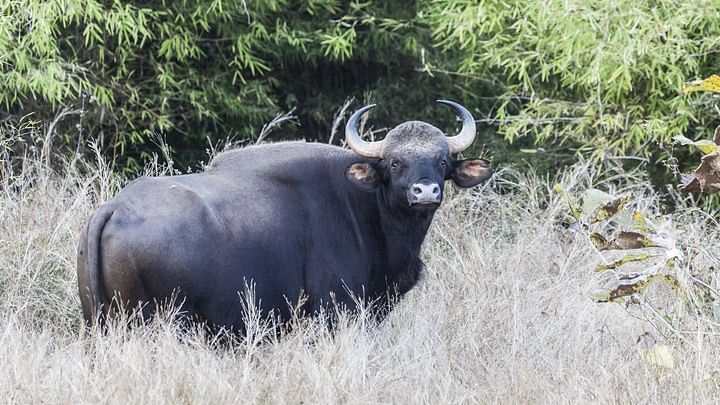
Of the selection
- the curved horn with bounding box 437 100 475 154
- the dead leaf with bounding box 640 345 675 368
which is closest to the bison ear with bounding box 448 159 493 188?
the curved horn with bounding box 437 100 475 154

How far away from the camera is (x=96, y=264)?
20.5ft

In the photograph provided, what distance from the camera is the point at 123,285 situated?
6238 mm

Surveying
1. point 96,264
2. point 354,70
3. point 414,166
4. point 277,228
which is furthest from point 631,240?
point 354,70

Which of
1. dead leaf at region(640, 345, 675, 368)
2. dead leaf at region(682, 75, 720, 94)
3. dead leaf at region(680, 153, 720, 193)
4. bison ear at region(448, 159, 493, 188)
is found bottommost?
dead leaf at region(640, 345, 675, 368)

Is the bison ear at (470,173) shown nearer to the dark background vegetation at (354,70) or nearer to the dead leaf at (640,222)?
the dead leaf at (640,222)

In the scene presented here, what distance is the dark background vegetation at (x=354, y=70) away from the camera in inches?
433

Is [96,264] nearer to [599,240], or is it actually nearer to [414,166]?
[414,166]

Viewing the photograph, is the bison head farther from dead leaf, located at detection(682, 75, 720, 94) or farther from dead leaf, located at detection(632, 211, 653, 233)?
dead leaf, located at detection(682, 75, 720, 94)

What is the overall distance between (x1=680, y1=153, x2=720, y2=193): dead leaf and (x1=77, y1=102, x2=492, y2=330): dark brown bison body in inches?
64.1

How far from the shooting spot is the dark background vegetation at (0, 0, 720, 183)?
Result: 1101cm

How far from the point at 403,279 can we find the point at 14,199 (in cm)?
305

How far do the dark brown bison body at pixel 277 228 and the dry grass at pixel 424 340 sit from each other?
291mm

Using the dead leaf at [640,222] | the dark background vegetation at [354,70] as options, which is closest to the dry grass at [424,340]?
the dead leaf at [640,222]

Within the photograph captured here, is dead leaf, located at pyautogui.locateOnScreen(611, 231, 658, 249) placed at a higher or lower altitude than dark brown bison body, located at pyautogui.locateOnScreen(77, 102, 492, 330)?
higher
